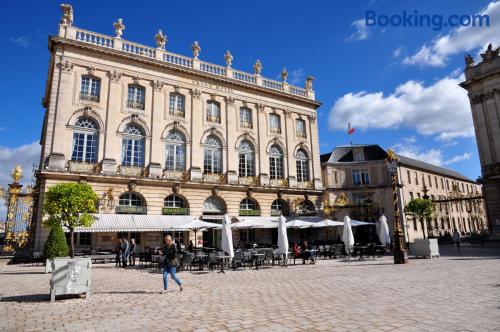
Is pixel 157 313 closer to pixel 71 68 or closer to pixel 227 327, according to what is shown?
pixel 227 327

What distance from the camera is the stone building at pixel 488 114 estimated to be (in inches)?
1063

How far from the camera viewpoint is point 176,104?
1003 inches

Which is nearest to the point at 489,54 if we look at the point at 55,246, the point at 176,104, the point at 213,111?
the point at 213,111

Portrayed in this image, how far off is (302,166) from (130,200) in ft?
52.1

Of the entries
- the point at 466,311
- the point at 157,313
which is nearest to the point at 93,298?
the point at 157,313

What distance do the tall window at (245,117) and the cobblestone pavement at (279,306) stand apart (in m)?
19.5

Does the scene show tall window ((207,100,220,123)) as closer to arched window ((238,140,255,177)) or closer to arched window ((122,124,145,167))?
arched window ((238,140,255,177))

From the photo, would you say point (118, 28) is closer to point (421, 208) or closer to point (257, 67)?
point (257, 67)

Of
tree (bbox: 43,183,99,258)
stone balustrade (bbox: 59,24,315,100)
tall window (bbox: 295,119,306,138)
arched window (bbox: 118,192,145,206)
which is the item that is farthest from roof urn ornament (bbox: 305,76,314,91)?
tree (bbox: 43,183,99,258)

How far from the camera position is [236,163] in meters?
27.1

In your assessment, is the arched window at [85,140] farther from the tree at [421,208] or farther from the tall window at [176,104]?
the tree at [421,208]

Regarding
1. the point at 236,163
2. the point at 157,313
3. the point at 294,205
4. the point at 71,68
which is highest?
the point at 71,68

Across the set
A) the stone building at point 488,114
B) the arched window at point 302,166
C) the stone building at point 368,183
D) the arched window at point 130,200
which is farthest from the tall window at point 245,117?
the stone building at point 488,114

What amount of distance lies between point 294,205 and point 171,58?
15653mm
